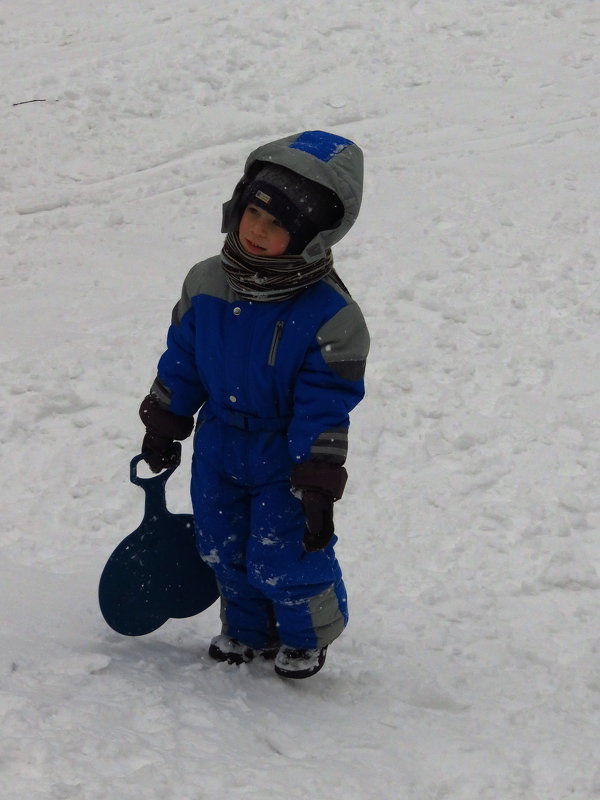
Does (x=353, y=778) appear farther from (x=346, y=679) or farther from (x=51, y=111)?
(x=51, y=111)

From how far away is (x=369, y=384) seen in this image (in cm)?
521

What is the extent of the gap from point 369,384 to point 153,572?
7.35ft

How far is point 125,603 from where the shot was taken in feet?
10.5

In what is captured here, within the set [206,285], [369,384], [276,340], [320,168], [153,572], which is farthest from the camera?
[369,384]

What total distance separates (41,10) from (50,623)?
8273 millimetres

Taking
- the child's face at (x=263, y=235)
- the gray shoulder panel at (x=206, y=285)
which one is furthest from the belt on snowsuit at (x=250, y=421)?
the child's face at (x=263, y=235)

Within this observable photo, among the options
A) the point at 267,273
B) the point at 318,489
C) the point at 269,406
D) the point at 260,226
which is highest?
the point at 260,226

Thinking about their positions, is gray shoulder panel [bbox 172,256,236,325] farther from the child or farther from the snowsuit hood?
the snowsuit hood

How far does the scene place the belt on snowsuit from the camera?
2898 millimetres

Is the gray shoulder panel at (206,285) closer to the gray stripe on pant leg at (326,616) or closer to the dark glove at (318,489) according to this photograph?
the dark glove at (318,489)

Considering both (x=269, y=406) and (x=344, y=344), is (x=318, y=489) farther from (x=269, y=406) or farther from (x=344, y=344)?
(x=344, y=344)

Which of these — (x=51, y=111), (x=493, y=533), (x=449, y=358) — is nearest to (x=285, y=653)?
(x=493, y=533)

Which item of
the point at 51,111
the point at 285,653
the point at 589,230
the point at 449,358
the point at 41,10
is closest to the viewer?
the point at 285,653

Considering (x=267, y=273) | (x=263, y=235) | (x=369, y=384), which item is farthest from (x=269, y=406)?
(x=369, y=384)
